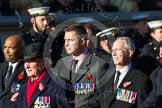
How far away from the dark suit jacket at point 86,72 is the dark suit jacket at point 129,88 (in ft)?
0.44

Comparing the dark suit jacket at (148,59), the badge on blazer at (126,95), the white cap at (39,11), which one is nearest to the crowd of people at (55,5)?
the white cap at (39,11)

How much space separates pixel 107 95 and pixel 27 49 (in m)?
1.17

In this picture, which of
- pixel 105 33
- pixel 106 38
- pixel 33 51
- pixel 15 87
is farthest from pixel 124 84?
pixel 105 33

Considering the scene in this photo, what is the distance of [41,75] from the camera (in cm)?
820

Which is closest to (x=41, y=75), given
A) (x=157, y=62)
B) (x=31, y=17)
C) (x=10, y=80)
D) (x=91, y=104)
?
(x=91, y=104)

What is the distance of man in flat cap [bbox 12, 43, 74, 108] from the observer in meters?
8.08

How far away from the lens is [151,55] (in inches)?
424

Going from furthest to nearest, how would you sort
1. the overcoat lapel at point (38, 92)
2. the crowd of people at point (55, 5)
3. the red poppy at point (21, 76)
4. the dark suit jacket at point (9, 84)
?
the crowd of people at point (55, 5), the red poppy at point (21, 76), the dark suit jacket at point (9, 84), the overcoat lapel at point (38, 92)

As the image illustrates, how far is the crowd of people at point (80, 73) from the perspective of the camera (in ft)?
26.9

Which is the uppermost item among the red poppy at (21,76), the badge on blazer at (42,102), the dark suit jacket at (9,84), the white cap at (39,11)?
the white cap at (39,11)

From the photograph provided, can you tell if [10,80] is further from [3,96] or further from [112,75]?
[112,75]

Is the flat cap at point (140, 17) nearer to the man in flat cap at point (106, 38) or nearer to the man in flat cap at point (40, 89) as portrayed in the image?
the man in flat cap at point (106, 38)

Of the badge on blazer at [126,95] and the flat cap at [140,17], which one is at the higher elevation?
the flat cap at [140,17]

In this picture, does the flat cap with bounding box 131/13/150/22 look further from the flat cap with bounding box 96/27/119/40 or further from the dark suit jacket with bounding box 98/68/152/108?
the dark suit jacket with bounding box 98/68/152/108
